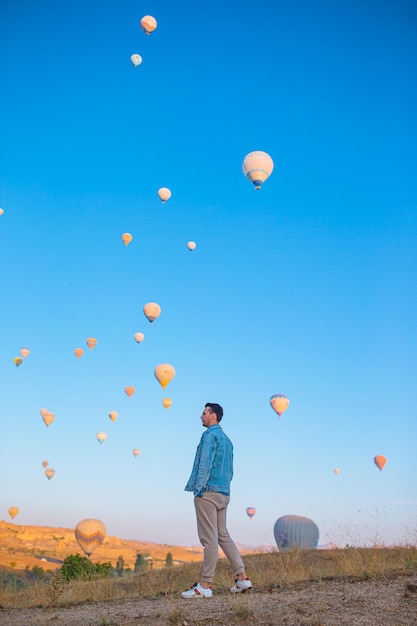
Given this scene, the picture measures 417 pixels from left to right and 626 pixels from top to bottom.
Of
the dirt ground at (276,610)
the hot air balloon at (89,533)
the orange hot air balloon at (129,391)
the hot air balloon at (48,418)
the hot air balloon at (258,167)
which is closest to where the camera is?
the dirt ground at (276,610)

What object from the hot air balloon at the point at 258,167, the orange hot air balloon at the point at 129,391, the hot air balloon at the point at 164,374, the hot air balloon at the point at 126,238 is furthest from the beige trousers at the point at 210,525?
the orange hot air balloon at the point at 129,391

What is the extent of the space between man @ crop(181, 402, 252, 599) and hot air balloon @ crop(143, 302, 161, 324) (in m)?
27.9

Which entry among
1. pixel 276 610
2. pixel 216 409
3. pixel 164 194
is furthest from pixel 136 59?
pixel 276 610

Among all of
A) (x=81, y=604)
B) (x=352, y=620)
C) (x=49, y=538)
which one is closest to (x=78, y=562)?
(x=81, y=604)

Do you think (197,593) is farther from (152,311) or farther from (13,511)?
(13,511)

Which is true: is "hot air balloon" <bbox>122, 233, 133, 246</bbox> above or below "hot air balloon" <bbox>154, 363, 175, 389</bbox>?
above

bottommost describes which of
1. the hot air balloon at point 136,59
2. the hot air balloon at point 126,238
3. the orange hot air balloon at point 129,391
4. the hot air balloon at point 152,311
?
the orange hot air balloon at point 129,391

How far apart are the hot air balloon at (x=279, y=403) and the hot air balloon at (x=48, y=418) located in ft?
68.1

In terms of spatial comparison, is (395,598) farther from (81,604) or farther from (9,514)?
(9,514)

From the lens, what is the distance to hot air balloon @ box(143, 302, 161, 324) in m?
36.8

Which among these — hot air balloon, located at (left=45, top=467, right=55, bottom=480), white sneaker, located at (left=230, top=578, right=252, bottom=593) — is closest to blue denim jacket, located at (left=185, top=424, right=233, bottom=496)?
Result: white sneaker, located at (left=230, top=578, right=252, bottom=593)

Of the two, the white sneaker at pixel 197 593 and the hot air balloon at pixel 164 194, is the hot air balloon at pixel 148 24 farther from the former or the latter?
the white sneaker at pixel 197 593

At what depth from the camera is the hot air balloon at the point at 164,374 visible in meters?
36.4

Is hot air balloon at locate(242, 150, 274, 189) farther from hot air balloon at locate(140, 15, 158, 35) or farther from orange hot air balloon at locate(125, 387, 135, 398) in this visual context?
orange hot air balloon at locate(125, 387, 135, 398)
